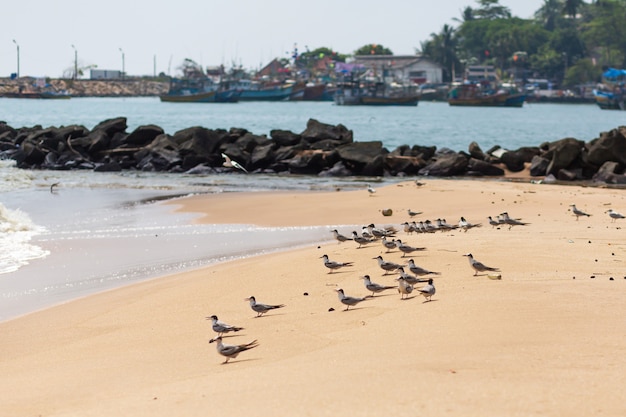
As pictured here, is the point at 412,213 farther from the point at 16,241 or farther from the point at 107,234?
the point at 16,241

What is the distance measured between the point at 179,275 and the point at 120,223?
290 inches

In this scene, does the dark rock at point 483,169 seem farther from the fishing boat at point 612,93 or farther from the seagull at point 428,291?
the fishing boat at point 612,93

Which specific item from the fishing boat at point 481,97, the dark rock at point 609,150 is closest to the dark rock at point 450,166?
the dark rock at point 609,150

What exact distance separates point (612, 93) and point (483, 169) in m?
128

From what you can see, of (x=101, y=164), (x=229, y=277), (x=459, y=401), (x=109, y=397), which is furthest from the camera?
(x=101, y=164)

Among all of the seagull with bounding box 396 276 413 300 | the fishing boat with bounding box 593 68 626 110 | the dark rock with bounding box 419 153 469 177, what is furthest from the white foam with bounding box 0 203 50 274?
the fishing boat with bounding box 593 68 626 110

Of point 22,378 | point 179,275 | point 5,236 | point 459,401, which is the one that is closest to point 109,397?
point 22,378

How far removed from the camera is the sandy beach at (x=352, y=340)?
6719 millimetres

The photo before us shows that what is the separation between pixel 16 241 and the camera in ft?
60.1

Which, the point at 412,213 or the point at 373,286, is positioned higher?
the point at 373,286

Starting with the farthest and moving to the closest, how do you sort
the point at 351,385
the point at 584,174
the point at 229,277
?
the point at 584,174 → the point at 229,277 → the point at 351,385

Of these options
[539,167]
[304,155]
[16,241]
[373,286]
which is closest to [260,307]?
[373,286]

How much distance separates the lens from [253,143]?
40.3 metres

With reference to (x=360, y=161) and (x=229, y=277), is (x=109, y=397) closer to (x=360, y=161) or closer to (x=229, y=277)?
(x=229, y=277)
